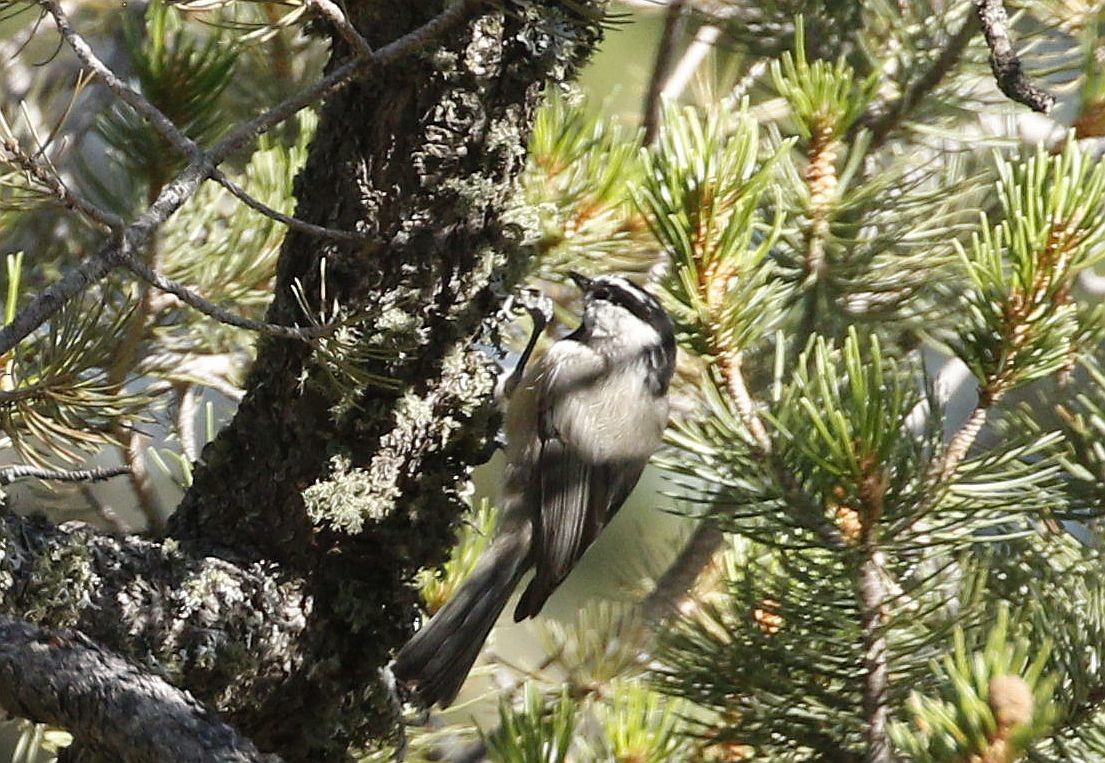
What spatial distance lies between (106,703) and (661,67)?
6.07 ft

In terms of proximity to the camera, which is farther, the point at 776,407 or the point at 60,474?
the point at 776,407

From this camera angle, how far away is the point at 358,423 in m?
1.49

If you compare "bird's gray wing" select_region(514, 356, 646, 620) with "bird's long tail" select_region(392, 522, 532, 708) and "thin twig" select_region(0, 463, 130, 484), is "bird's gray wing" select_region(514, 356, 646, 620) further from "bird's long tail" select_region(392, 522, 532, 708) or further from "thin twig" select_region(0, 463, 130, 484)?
"thin twig" select_region(0, 463, 130, 484)

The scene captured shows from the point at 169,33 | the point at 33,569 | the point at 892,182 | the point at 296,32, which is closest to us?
the point at 33,569

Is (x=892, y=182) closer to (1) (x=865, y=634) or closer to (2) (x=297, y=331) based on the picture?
(1) (x=865, y=634)

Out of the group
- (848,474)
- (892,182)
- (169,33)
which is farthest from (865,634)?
(169,33)

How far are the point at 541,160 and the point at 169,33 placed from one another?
62 centimetres

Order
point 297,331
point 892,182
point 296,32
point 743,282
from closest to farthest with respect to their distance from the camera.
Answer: point 297,331
point 743,282
point 892,182
point 296,32

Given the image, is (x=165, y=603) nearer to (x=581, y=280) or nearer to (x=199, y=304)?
(x=199, y=304)

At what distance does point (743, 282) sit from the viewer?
1511 millimetres

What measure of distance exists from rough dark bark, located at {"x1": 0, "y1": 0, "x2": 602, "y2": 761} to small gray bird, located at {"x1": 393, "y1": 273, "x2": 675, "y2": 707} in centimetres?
77

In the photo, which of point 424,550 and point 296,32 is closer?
point 424,550

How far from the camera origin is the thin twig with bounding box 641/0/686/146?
2.50 m

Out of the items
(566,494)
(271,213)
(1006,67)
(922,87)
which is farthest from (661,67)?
(271,213)
